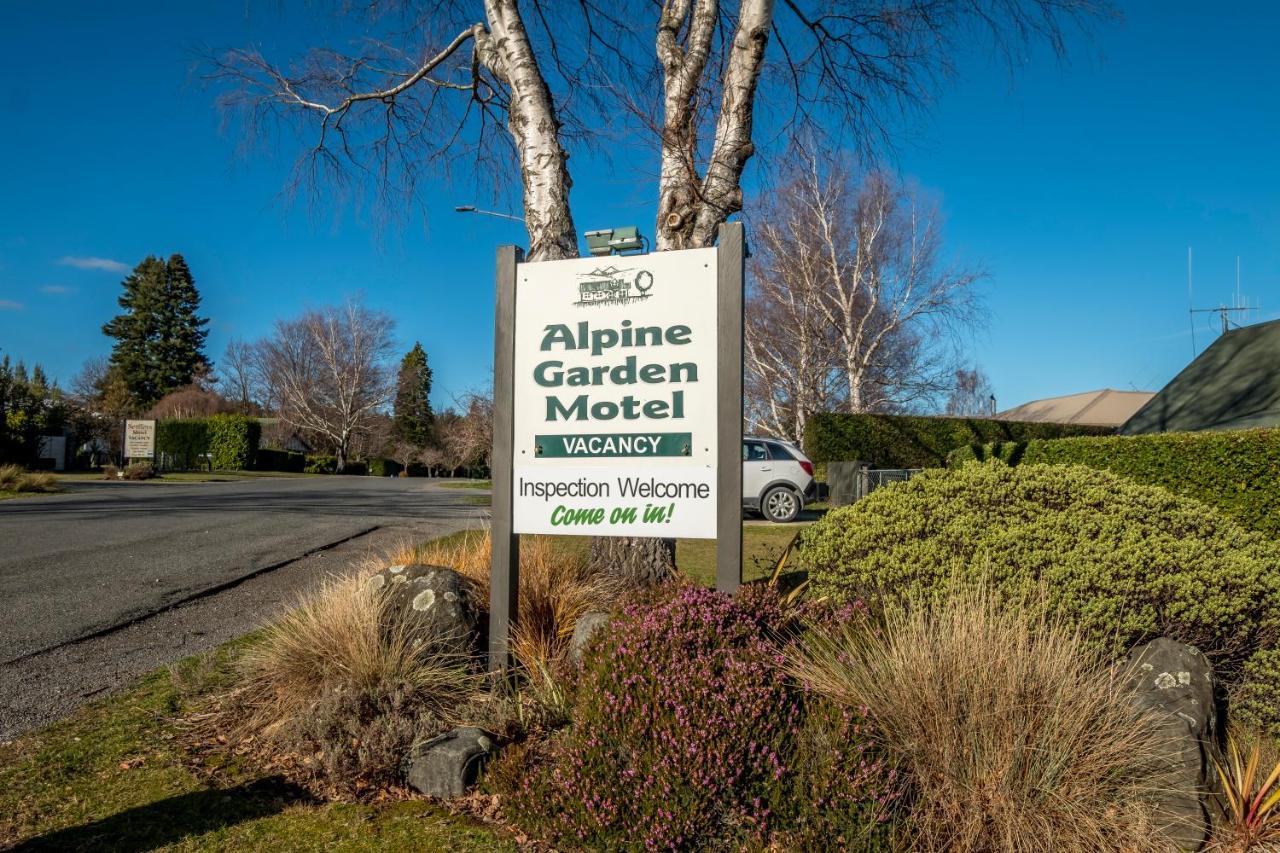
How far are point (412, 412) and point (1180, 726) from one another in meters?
61.9

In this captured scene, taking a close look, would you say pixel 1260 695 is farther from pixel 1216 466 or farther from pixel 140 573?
pixel 140 573

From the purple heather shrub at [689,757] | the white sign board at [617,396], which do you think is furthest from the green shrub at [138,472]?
the purple heather shrub at [689,757]

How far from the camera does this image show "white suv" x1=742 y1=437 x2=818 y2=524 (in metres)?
15.9

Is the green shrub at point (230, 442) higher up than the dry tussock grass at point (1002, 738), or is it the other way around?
the green shrub at point (230, 442)

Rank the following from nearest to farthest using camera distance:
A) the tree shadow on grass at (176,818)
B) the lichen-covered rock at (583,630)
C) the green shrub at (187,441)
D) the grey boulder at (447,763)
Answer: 1. the tree shadow on grass at (176,818)
2. the grey boulder at (447,763)
3. the lichen-covered rock at (583,630)
4. the green shrub at (187,441)

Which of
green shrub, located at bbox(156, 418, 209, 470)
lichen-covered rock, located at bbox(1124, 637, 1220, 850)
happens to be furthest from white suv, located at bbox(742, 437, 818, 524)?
green shrub, located at bbox(156, 418, 209, 470)

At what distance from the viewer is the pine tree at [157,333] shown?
205ft

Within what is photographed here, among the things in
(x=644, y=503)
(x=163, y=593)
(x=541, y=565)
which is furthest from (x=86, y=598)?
(x=644, y=503)

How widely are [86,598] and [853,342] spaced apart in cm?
2306

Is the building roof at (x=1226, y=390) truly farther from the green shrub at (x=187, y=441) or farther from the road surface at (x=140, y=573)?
the green shrub at (x=187, y=441)

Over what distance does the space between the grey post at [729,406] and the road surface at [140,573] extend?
3688 mm

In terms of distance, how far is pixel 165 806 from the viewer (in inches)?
127

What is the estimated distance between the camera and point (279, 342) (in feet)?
189

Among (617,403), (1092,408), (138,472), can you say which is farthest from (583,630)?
(1092,408)
